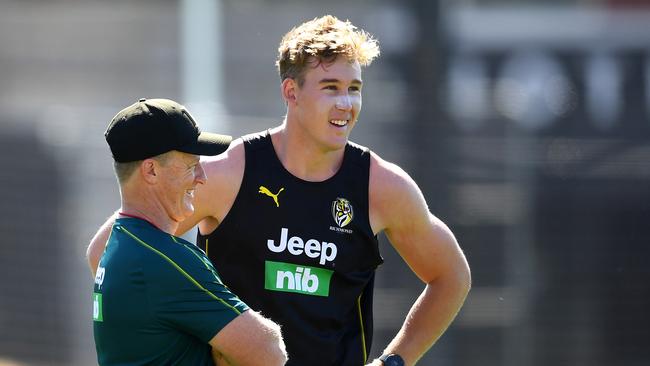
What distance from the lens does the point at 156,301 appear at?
A: 111 inches

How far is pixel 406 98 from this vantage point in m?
7.23

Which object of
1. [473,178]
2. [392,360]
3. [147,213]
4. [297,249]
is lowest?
[392,360]

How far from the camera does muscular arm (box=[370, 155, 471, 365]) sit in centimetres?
395

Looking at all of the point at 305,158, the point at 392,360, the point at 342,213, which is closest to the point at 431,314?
the point at 392,360

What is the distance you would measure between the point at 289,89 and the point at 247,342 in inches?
51.9

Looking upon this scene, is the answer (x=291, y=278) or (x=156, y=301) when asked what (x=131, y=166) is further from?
(x=291, y=278)

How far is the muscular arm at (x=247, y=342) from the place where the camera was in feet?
9.31

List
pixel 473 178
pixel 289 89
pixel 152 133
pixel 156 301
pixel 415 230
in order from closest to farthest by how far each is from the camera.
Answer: pixel 156 301, pixel 152 133, pixel 289 89, pixel 415 230, pixel 473 178

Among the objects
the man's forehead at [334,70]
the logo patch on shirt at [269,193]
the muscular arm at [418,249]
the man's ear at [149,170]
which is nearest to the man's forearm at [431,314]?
the muscular arm at [418,249]

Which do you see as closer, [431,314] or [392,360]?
[392,360]

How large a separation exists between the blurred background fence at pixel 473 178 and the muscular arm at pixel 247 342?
4182 millimetres

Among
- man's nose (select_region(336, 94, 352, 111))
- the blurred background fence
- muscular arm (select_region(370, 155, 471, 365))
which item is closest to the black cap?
man's nose (select_region(336, 94, 352, 111))

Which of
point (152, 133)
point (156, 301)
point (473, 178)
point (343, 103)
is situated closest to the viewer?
point (156, 301)

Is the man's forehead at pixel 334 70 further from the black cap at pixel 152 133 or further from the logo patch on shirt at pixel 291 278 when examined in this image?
the black cap at pixel 152 133
